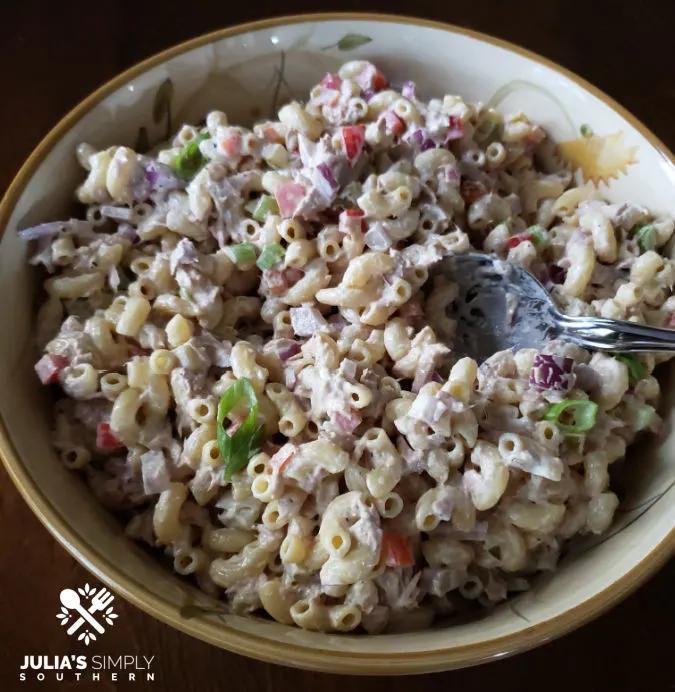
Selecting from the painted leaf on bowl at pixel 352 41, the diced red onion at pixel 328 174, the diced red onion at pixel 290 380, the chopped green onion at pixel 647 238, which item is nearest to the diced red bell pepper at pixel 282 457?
the diced red onion at pixel 290 380

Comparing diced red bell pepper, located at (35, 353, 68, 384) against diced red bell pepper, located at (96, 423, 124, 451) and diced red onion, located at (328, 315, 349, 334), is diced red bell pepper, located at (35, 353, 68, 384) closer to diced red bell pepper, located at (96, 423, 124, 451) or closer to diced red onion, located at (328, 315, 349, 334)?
diced red bell pepper, located at (96, 423, 124, 451)

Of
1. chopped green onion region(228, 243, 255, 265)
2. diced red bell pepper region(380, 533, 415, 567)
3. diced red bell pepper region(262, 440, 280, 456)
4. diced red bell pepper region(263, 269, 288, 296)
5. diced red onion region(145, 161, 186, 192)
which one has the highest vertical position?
diced red onion region(145, 161, 186, 192)

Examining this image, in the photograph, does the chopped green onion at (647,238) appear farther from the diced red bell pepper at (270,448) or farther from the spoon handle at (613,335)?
the diced red bell pepper at (270,448)

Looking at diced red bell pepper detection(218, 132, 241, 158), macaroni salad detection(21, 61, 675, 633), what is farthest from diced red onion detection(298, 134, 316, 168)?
diced red bell pepper detection(218, 132, 241, 158)

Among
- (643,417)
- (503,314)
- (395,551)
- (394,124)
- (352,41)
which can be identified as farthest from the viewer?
(352,41)

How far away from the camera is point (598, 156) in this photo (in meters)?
1.29

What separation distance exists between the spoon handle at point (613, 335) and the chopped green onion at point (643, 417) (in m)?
0.10

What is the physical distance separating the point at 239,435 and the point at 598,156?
82 centimetres

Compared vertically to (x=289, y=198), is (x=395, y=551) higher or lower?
lower

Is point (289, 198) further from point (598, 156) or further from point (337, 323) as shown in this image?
point (598, 156)

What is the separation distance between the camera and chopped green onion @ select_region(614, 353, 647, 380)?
105 centimetres

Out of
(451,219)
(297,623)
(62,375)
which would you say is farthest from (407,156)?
(297,623)

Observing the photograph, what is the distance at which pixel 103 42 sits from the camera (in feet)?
5.16

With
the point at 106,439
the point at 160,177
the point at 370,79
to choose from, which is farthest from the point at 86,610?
the point at 370,79
